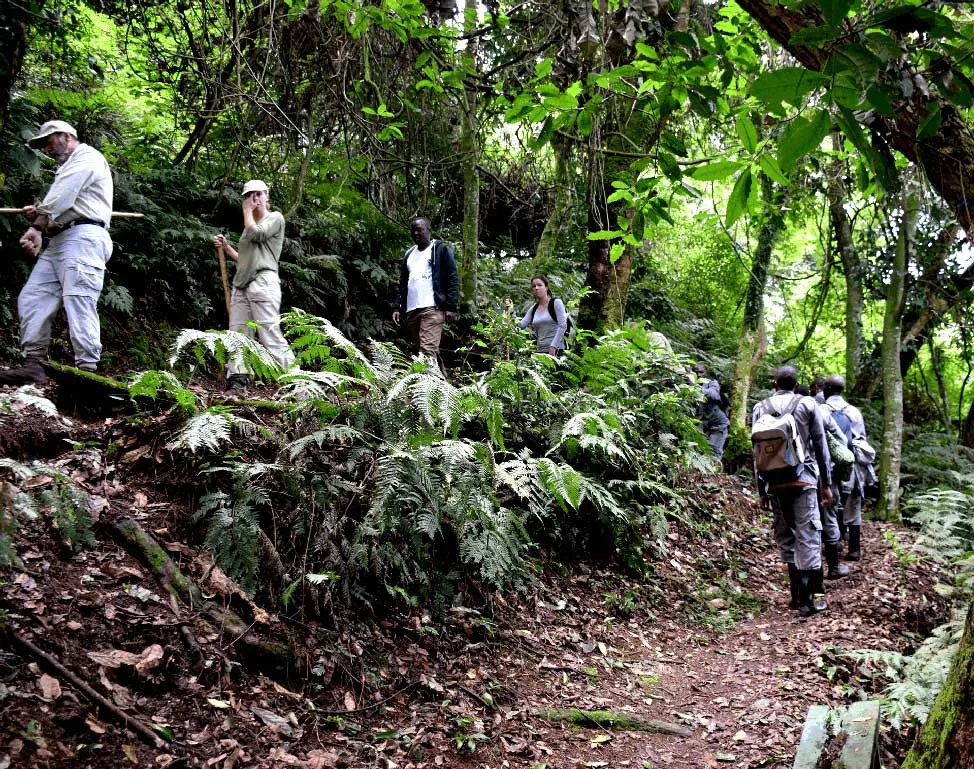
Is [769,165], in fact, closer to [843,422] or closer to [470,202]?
[843,422]

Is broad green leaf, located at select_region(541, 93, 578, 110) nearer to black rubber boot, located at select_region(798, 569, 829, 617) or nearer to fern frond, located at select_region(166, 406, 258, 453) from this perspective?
fern frond, located at select_region(166, 406, 258, 453)

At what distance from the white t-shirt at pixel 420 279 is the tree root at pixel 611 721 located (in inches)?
212

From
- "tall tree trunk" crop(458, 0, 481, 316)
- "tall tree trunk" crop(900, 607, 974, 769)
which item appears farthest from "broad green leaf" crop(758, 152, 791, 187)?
"tall tree trunk" crop(458, 0, 481, 316)

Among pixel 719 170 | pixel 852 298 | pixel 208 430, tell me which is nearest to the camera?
pixel 719 170

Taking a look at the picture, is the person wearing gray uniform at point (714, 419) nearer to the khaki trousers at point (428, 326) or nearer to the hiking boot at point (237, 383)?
the khaki trousers at point (428, 326)

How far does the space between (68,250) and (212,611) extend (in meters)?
4.07

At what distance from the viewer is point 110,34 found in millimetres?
11492

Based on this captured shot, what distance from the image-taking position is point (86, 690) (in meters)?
2.88

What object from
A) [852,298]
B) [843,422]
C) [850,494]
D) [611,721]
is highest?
[852,298]

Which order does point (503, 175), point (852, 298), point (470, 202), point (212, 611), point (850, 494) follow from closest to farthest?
point (212, 611) < point (850, 494) < point (470, 202) < point (503, 175) < point (852, 298)

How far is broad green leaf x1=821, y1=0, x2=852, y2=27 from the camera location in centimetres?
157

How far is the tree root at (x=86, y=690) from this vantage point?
2.88 meters

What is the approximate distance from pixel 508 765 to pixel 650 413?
210 inches

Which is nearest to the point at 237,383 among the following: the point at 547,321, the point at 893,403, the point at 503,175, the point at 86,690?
the point at 547,321
